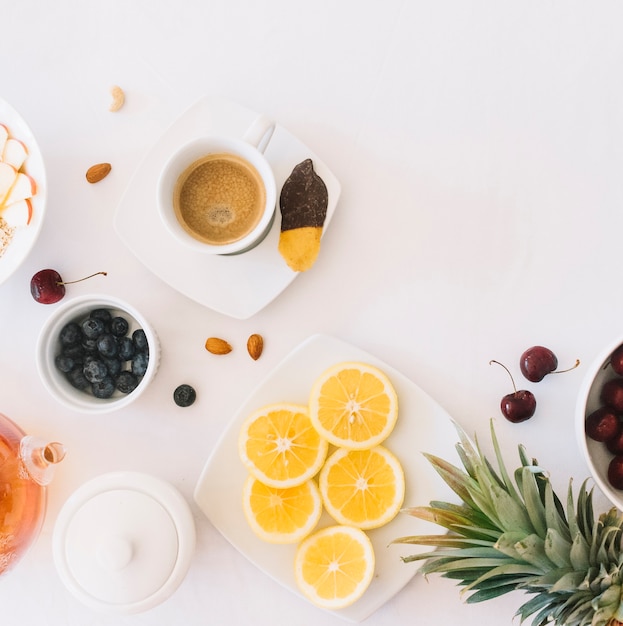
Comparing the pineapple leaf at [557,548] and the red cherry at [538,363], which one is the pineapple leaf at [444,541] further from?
the red cherry at [538,363]

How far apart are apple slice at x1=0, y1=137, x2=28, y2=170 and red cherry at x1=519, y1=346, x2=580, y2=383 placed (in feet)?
2.70

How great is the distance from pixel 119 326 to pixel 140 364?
0.07m

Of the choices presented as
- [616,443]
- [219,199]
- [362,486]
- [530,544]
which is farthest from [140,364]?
[616,443]

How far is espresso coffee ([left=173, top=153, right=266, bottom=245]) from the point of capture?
1.01 metres

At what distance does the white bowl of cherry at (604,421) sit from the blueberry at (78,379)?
0.73 metres

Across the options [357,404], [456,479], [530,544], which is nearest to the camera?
[530,544]

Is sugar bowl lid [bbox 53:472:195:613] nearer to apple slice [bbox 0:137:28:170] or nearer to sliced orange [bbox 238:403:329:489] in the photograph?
sliced orange [bbox 238:403:329:489]

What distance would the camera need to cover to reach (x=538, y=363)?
101cm

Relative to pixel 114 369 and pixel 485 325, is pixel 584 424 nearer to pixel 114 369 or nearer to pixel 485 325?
pixel 485 325

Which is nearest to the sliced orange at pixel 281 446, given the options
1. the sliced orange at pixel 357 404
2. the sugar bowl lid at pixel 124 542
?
the sliced orange at pixel 357 404

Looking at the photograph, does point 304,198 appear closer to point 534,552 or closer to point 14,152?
point 14,152

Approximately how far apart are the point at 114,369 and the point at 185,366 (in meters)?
0.11

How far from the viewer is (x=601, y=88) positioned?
1053 mm

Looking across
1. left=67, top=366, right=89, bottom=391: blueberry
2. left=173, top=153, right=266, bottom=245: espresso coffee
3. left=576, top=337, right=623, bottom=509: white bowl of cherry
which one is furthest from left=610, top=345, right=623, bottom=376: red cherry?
left=67, top=366, right=89, bottom=391: blueberry
